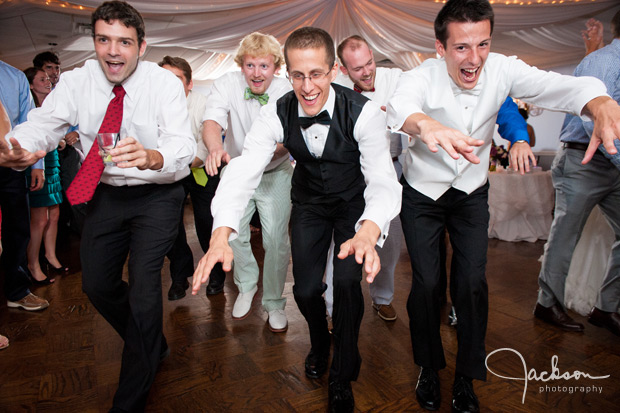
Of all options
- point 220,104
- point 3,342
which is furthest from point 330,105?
point 3,342

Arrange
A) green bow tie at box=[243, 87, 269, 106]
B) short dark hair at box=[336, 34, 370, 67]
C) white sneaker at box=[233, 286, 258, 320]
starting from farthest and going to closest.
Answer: white sneaker at box=[233, 286, 258, 320], green bow tie at box=[243, 87, 269, 106], short dark hair at box=[336, 34, 370, 67]

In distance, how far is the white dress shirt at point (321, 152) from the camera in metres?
1.50

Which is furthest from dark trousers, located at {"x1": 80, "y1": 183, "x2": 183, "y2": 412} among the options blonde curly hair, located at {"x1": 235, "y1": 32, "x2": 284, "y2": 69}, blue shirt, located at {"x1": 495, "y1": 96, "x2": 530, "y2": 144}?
blue shirt, located at {"x1": 495, "y1": 96, "x2": 530, "y2": 144}

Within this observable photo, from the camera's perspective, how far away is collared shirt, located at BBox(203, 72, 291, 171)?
255 cm

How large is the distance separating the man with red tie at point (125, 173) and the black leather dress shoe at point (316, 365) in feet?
2.15

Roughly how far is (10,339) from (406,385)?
2164 mm

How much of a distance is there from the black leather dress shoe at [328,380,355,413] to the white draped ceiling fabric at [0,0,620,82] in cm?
472

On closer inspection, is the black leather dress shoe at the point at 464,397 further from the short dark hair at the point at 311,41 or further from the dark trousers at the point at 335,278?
the short dark hair at the point at 311,41

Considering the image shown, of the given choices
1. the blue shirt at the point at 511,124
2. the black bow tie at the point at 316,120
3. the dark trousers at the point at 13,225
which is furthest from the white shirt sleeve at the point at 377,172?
the dark trousers at the point at 13,225

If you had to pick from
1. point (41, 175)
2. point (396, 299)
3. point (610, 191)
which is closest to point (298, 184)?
point (396, 299)

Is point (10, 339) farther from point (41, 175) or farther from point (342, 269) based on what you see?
point (342, 269)

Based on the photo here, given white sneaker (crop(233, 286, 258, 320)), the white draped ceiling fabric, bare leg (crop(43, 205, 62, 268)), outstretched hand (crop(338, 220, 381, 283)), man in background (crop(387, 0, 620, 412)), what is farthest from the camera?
the white draped ceiling fabric

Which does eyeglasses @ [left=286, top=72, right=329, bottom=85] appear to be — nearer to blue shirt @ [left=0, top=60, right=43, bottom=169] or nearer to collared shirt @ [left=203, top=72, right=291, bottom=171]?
collared shirt @ [left=203, top=72, right=291, bottom=171]

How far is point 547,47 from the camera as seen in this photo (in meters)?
6.94
